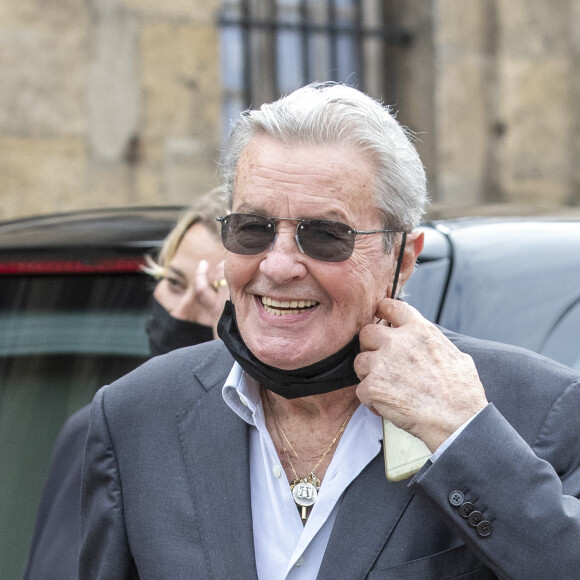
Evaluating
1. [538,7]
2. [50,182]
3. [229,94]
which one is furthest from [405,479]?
[538,7]

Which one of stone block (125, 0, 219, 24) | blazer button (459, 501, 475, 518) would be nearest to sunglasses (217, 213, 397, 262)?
blazer button (459, 501, 475, 518)

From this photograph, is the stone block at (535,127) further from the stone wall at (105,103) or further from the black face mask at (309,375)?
the black face mask at (309,375)

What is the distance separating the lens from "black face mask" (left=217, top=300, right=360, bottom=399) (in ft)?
6.91

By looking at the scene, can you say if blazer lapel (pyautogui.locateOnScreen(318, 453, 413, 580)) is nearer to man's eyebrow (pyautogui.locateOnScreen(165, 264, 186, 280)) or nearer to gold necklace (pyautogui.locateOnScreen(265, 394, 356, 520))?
gold necklace (pyautogui.locateOnScreen(265, 394, 356, 520))

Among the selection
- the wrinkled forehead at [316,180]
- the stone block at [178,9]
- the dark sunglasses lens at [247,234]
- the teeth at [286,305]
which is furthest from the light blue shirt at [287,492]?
the stone block at [178,9]

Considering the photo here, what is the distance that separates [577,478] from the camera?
1.99 meters

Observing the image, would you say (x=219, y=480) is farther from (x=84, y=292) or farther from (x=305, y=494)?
(x=84, y=292)

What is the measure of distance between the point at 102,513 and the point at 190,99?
18.2ft

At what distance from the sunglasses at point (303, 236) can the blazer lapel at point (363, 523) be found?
47 cm

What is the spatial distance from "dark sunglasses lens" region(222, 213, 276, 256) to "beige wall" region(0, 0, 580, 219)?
4.26 metres

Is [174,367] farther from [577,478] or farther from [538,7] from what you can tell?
[538,7]

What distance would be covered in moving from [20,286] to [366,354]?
1.56m

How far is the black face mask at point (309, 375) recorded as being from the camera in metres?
2.11

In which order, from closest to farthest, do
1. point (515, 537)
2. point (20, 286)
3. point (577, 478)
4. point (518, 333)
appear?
point (515, 537)
point (577, 478)
point (518, 333)
point (20, 286)
